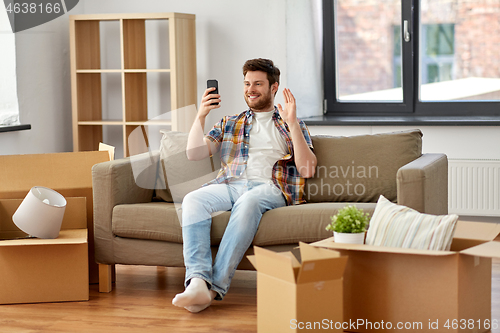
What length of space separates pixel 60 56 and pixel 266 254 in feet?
9.19

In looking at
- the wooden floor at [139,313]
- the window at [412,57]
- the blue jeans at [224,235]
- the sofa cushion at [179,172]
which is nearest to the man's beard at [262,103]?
the sofa cushion at [179,172]

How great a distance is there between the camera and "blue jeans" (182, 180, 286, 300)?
2.31 metres

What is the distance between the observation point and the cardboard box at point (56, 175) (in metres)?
2.65

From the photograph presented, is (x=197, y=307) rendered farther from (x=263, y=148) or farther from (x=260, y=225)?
(x=263, y=148)

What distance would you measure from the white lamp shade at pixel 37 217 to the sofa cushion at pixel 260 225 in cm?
25

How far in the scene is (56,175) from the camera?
8.90ft

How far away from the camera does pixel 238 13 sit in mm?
4051

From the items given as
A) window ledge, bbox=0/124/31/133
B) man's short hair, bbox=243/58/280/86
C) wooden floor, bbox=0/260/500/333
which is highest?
man's short hair, bbox=243/58/280/86

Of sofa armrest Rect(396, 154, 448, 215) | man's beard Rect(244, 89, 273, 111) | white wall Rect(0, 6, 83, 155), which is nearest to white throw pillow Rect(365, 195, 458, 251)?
sofa armrest Rect(396, 154, 448, 215)

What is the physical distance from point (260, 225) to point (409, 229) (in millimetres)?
667

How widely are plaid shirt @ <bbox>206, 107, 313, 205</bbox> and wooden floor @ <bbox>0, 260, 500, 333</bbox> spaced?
48cm

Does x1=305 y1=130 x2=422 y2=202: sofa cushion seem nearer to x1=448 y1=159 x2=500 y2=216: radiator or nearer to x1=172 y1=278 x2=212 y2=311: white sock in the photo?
x1=172 y1=278 x2=212 y2=311: white sock

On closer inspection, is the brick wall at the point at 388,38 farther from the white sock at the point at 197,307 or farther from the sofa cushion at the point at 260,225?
the white sock at the point at 197,307

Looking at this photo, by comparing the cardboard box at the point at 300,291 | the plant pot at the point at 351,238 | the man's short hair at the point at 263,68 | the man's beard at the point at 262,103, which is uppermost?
the man's short hair at the point at 263,68
